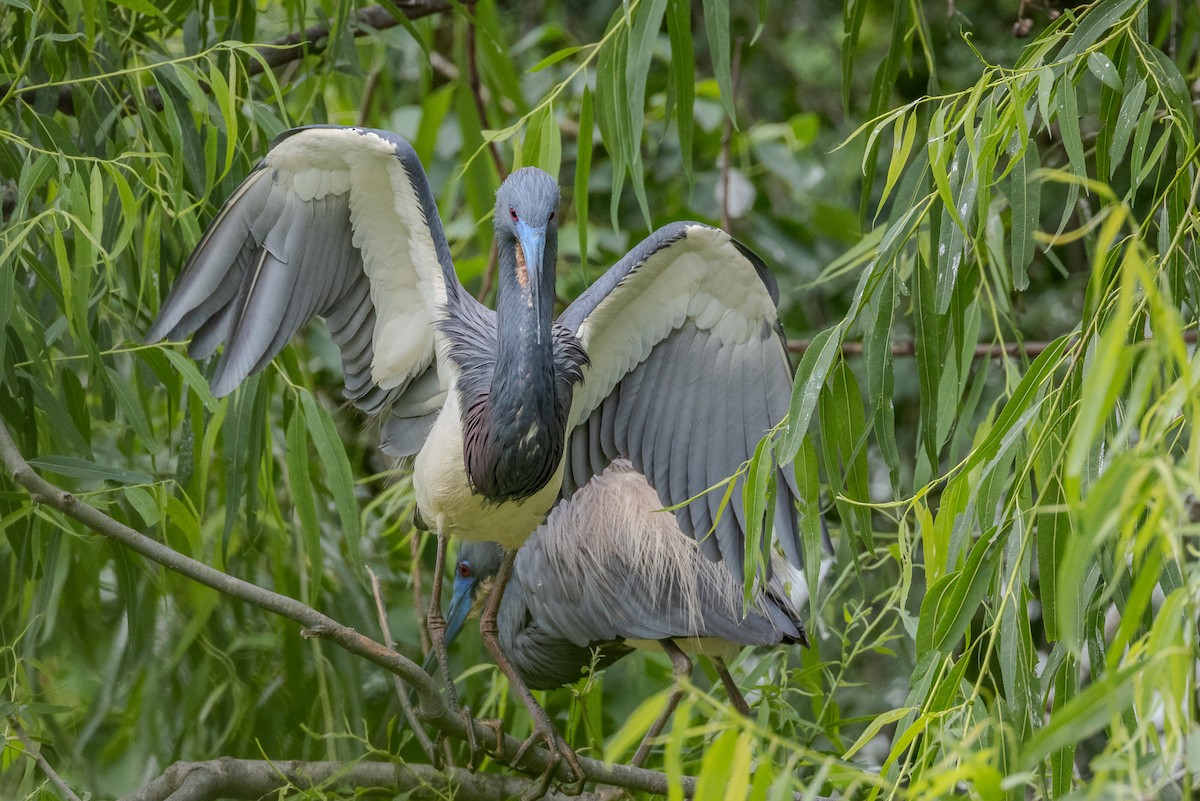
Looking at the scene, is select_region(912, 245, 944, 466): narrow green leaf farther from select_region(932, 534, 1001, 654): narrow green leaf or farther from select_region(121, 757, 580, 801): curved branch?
select_region(121, 757, 580, 801): curved branch

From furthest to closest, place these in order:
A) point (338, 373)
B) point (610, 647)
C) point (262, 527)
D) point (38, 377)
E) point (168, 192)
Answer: point (338, 373) < point (610, 647) < point (262, 527) < point (168, 192) < point (38, 377)

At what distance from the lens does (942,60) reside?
347 centimetres

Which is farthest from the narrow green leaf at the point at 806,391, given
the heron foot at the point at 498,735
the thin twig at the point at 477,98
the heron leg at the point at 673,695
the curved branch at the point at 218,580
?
the thin twig at the point at 477,98

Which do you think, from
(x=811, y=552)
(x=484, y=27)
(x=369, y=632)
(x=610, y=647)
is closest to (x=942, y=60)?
(x=484, y=27)

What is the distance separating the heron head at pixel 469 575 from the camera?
2744 mm

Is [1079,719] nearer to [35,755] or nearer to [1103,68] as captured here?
[1103,68]

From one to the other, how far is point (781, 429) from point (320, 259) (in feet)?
3.09

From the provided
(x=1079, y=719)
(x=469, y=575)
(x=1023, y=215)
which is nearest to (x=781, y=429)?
(x=1023, y=215)

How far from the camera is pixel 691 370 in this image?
86.7 inches

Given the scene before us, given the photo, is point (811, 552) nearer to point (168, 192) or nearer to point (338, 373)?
point (168, 192)

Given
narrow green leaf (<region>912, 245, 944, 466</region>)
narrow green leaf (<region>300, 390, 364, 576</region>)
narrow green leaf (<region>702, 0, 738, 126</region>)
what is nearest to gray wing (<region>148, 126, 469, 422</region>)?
narrow green leaf (<region>300, 390, 364, 576</region>)

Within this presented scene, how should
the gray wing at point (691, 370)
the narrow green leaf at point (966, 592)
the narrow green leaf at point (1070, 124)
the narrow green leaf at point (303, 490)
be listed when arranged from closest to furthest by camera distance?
the narrow green leaf at point (966, 592), the narrow green leaf at point (1070, 124), the narrow green leaf at point (303, 490), the gray wing at point (691, 370)

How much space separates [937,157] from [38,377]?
3.75 ft

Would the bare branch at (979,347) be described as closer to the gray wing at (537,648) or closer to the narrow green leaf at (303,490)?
the gray wing at (537,648)
